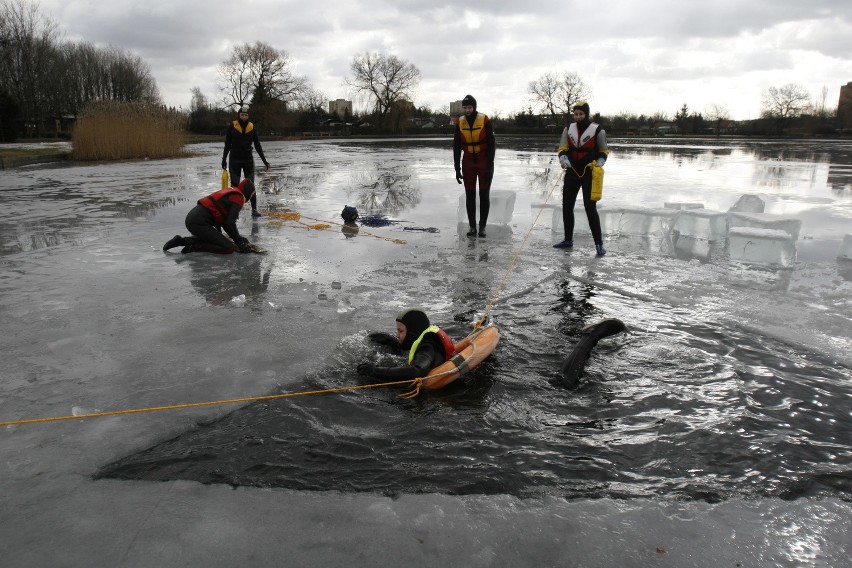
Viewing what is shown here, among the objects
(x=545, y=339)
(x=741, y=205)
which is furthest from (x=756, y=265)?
(x=545, y=339)

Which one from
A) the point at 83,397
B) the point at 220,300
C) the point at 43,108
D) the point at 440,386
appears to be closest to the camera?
the point at 83,397

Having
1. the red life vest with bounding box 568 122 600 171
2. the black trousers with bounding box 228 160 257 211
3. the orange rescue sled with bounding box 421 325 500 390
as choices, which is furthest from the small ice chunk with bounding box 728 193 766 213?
the black trousers with bounding box 228 160 257 211

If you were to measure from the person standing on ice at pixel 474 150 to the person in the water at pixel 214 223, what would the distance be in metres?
3.05

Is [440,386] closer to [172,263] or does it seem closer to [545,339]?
[545,339]

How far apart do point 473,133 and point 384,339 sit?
4642 millimetres

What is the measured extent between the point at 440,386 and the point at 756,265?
15.5 feet

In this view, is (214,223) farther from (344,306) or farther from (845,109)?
(845,109)

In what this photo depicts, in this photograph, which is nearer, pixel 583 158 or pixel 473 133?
pixel 583 158

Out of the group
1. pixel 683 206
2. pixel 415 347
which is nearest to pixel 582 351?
pixel 415 347

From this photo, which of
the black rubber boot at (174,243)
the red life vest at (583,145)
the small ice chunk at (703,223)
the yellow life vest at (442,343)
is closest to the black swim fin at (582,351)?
the yellow life vest at (442,343)

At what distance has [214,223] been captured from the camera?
6.96 metres

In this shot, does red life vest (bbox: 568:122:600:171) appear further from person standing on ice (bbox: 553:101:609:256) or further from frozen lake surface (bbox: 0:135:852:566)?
frozen lake surface (bbox: 0:135:852:566)

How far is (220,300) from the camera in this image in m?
5.09

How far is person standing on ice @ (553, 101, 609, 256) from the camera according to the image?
23.0 feet
